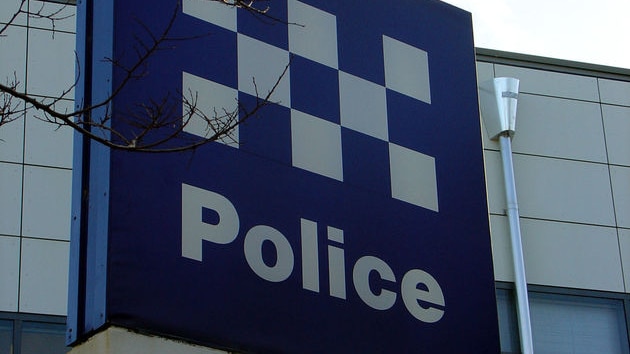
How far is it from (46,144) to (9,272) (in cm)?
126

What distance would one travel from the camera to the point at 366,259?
8.51m

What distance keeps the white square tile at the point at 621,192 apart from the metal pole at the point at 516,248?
4.02 feet

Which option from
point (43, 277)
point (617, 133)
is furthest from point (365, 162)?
point (617, 133)

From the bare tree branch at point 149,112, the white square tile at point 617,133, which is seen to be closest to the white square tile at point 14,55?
the bare tree branch at point 149,112

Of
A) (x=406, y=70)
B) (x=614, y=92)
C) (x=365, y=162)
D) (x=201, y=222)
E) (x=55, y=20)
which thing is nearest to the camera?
(x=201, y=222)

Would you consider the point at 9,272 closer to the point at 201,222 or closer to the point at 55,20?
the point at 55,20

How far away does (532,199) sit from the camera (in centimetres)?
1415

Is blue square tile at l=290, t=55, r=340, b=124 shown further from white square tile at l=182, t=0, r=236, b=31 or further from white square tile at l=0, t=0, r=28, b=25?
white square tile at l=0, t=0, r=28, b=25

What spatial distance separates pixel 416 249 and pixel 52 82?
18.0ft

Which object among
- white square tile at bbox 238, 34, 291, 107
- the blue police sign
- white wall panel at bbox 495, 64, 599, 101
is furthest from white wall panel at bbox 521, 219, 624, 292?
white square tile at bbox 238, 34, 291, 107

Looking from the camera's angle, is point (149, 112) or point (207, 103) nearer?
point (149, 112)

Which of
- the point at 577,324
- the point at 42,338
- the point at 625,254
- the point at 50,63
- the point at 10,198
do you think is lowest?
the point at 42,338

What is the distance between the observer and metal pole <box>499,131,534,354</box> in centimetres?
1340

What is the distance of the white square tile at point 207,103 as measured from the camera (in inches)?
314
